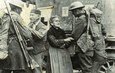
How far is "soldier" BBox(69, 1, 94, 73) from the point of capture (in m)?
12.8

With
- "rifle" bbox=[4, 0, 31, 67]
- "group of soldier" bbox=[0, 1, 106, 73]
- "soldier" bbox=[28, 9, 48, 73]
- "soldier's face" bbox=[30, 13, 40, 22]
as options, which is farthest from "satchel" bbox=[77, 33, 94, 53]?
"rifle" bbox=[4, 0, 31, 67]

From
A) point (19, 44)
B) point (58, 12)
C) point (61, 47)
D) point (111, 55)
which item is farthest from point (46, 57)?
point (58, 12)

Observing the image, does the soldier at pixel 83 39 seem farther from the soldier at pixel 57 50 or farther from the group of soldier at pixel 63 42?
the soldier at pixel 57 50

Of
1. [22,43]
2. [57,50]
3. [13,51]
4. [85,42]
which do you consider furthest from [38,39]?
[85,42]

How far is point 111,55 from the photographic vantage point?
14719 mm

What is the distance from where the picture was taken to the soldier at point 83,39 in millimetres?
12836

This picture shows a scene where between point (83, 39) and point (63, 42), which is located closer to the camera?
point (63, 42)

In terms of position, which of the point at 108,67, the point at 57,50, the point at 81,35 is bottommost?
the point at 108,67

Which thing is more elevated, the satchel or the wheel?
the satchel

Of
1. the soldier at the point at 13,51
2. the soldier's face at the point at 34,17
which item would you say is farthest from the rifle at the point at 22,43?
the soldier's face at the point at 34,17

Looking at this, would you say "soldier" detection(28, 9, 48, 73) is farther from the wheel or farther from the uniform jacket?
the wheel

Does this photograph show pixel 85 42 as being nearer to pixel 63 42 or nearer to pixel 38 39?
pixel 63 42

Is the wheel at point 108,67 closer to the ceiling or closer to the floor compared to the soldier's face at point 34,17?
closer to the floor

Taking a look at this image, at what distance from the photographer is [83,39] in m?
12.9
